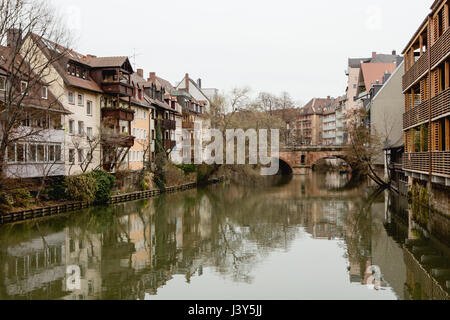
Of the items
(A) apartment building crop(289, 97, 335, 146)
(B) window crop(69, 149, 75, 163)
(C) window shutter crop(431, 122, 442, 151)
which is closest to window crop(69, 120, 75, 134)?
(B) window crop(69, 149, 75, 163)

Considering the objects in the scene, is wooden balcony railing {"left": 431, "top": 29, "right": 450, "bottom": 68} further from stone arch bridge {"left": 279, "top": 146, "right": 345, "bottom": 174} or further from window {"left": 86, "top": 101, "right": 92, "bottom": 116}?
stone arch bridge {"left": 279, "top": 146, "right": 345, "bottom": 174}

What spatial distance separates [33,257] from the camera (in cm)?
1681

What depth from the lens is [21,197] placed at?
1037 inches

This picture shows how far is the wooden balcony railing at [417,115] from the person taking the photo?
83.6 feet

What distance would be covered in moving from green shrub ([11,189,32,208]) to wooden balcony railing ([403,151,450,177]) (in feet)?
67.0

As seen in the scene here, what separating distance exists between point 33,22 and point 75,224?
9.80 meters

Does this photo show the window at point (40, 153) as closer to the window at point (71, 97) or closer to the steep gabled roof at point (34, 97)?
the steep gabled roof at point (34, 97)

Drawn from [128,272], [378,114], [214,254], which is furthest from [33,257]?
[378,114]

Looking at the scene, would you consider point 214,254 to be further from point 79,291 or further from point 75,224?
point 75,224

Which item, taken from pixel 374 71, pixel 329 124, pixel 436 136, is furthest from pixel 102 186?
pixel 329 124

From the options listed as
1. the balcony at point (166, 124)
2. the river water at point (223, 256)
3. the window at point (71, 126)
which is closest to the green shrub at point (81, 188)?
the river water at point (223, 256)

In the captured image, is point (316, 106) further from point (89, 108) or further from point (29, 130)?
point (29, 130)

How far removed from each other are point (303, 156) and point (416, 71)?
4480 cm

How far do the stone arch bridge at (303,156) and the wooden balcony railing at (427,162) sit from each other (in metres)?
39.7
